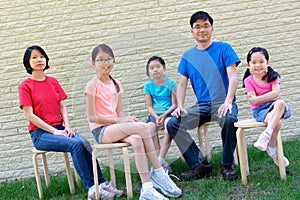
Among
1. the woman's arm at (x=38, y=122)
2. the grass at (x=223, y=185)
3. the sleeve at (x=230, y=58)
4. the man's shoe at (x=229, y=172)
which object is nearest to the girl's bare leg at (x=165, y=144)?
the grass at (x=223, y=185)

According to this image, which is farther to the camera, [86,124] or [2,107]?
[2,107]

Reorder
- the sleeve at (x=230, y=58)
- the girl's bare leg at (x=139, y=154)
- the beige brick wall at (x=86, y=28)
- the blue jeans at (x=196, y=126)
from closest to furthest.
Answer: the girl's bare leg at (x=139, y=154) < the blue jeans at (x=196, y=126) < the sleeve at (x=230, y=58) < the beige brick wall at (x=86, y=28)

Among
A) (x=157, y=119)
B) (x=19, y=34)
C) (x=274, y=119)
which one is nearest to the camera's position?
(x=274, y=119)

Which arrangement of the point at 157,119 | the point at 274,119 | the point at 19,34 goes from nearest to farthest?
the point at 274,119
the point at 157,119
the point at 19,34

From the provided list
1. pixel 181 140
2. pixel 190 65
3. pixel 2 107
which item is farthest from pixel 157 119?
pixel 2 107

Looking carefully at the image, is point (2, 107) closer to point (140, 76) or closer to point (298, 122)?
point (140, 76)

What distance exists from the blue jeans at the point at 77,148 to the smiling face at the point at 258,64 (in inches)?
51.8

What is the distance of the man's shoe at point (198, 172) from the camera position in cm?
381

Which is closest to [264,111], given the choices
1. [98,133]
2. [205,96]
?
[205,96]

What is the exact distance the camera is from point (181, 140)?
3756 millimetres

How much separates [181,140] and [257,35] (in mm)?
1506

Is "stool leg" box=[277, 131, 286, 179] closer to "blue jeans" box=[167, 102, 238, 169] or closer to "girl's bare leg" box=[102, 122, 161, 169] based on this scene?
"blue jeans" box=[167, 102, 238, 169]

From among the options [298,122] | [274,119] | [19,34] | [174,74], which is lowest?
[298,122]

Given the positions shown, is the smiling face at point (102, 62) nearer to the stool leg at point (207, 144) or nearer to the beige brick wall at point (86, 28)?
the stool leg at point (207, 144)
